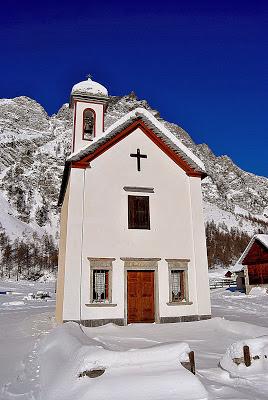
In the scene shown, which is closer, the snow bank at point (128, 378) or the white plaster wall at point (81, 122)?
the snow bank at point (128, 378)

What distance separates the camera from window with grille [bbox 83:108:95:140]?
19183 mm

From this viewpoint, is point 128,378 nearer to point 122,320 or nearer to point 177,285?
point 122,320

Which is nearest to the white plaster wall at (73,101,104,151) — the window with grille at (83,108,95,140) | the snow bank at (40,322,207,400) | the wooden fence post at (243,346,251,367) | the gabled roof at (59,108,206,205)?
the window with grille at (83,108,95,140)

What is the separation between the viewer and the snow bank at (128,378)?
5879 mm

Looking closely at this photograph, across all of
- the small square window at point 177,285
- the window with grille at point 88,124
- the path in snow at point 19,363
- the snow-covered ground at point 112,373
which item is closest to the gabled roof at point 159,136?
the window with grille at point 88,124

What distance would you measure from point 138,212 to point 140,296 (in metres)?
3.72

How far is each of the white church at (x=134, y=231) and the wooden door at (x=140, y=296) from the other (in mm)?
41

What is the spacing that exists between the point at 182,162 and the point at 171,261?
16.1ft

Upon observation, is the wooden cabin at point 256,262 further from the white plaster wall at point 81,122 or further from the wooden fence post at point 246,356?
the wooden fence post at point 246,356

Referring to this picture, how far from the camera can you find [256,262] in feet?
139

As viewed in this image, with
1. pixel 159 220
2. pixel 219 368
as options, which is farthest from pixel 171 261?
pixel 219 368

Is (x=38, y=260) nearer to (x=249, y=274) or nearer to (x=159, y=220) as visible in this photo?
(x=249, y=274)

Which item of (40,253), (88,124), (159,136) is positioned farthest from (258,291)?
(40,253)

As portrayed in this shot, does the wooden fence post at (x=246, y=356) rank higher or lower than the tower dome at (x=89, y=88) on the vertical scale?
lower
